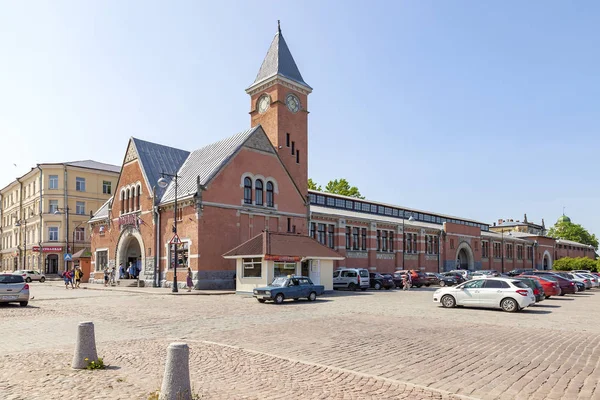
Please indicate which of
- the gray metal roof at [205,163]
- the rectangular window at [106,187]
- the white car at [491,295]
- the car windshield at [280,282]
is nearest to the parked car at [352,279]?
the car windshield at [280,282]

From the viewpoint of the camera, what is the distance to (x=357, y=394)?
7.07m

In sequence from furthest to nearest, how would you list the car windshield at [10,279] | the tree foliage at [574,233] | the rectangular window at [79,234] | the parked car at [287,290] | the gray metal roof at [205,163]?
the tree foliage at [574,233] < the rectangular window at [79,234] < the gray metal roof at [205,163] < the parked car at [287,290] < the car windshield at [10,279]

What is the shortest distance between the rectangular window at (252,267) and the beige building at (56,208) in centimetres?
3638

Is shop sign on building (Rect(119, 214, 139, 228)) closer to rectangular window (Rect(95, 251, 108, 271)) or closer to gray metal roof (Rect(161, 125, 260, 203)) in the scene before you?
gray metal roof (Rect(161, 125, 260, 203))

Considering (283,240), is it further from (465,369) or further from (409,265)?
(409,265)

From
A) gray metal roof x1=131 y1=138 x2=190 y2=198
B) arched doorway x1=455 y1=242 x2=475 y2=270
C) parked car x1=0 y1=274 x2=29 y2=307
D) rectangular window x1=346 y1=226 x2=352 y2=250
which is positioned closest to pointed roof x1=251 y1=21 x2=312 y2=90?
gray metal roof x1=131 y1=138 x2=190 y2=198

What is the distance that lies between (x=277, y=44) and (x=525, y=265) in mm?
65400

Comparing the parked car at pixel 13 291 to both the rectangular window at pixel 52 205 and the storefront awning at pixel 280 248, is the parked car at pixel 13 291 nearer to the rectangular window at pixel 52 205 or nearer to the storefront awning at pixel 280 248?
the storefront awning at pixel 280 248

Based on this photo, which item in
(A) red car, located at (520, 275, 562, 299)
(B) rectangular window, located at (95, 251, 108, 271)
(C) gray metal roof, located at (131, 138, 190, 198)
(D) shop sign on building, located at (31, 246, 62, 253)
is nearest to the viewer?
(A) red car, located at (520, 275, 562, 299)

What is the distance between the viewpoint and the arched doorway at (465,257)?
230 ft

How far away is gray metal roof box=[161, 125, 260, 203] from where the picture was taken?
3609 cm

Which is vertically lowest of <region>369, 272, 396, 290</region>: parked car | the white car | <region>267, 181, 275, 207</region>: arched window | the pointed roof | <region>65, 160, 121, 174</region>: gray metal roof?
<region>369, 272, 396, 290</region>: parked car

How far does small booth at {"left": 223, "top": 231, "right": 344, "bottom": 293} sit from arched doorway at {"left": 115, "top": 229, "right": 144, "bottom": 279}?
542 inches

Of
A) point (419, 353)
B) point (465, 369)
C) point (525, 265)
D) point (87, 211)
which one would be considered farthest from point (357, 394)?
point (525, 265)
